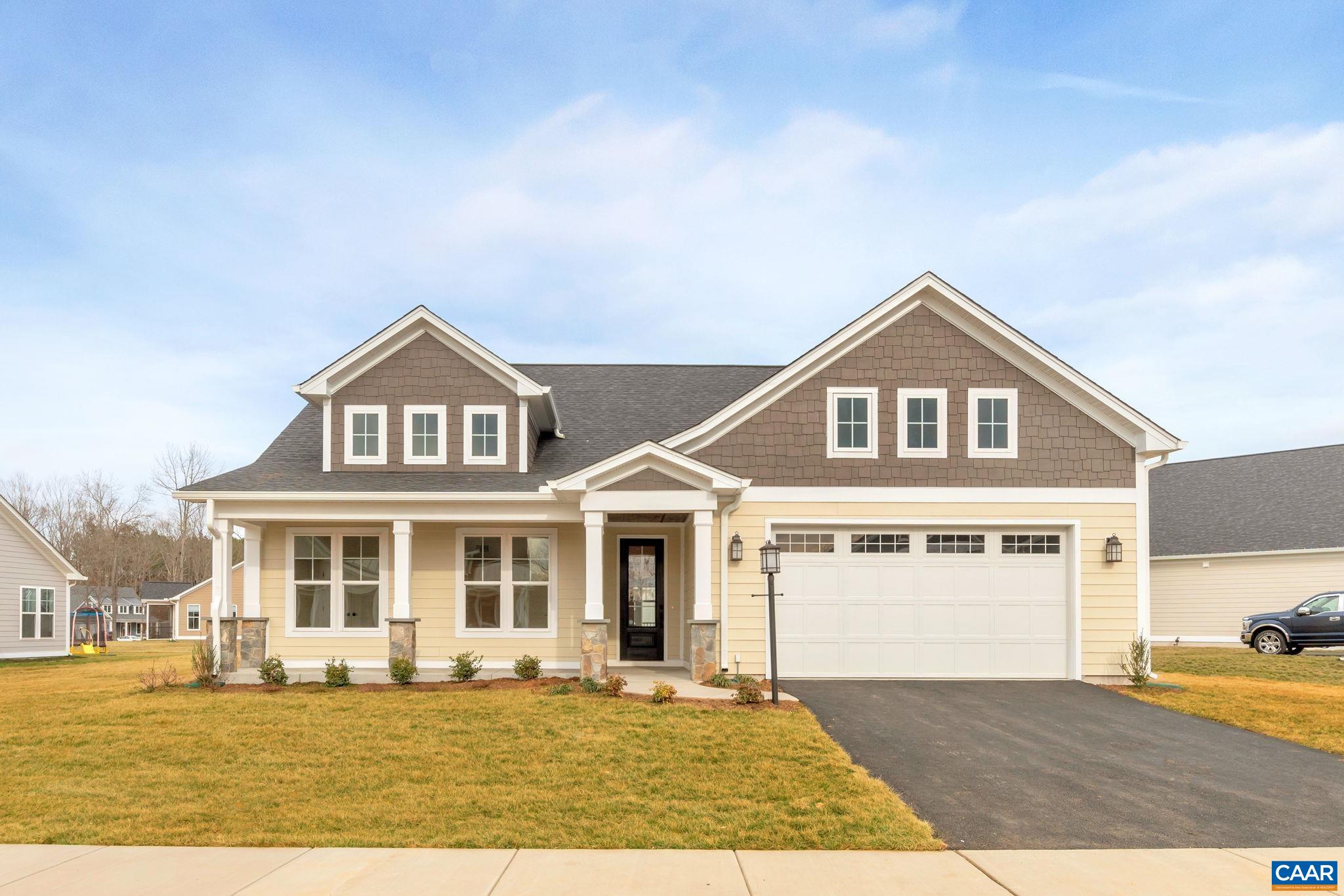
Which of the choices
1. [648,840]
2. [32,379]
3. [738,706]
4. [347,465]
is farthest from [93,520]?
[648,840]

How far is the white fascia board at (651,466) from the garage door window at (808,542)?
1.65m

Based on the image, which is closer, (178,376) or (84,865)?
(84,865)

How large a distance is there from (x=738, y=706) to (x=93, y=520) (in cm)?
5141

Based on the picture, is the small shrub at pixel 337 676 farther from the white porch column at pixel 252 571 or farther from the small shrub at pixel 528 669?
the small shrub at pixel 528 669

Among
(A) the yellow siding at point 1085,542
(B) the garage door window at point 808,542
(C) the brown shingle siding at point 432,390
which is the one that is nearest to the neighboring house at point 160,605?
(C) the brown shingle siding at point 432,390

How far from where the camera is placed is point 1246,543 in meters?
26.1

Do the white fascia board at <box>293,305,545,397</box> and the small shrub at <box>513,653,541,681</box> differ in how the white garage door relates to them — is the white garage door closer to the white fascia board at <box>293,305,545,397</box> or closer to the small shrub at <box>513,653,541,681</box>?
the small shrub at <box>513,653,541,681</box>

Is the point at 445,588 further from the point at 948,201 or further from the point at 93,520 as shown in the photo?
the point at 93,520

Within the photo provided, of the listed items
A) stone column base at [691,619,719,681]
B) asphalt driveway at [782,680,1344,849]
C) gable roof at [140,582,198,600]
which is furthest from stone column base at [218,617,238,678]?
gable roof at [140,582,198,600]

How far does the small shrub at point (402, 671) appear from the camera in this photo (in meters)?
13.8

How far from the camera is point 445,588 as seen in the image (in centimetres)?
1565

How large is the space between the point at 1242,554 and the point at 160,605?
183 ft

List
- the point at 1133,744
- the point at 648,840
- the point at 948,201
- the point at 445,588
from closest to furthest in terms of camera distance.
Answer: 1. the point at 648,840
2. the point at 1133,744
3. the point at 445,588
4. the point at 948,201

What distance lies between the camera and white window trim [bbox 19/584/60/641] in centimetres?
2522
